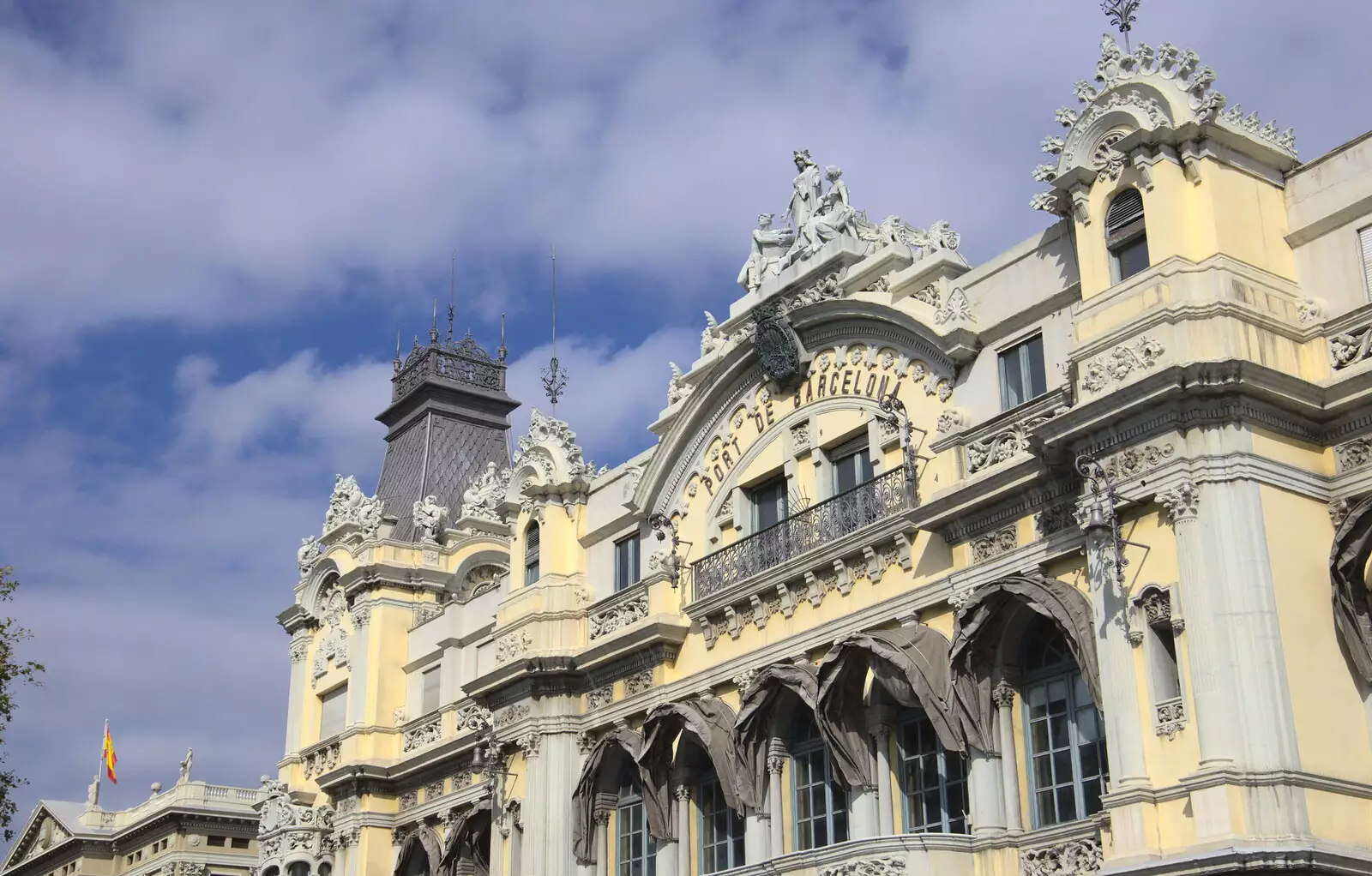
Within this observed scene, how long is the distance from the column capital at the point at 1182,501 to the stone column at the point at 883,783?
602cm

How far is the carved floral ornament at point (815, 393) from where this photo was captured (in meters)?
25.2

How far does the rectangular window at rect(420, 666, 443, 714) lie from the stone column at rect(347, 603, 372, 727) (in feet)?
4.29

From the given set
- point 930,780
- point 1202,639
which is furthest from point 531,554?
point 1202,639

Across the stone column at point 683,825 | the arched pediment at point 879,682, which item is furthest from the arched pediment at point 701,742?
the arched pediment at point 879,682

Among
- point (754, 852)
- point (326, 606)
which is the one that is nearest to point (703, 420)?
point (754, 852)

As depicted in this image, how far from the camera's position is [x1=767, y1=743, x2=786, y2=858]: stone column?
2494cm

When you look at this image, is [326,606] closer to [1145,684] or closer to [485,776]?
[485,776]

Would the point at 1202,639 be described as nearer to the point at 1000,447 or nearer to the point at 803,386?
the point at 1000,447

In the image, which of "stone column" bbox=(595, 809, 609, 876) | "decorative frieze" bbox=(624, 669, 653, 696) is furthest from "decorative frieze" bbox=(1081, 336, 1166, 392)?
"stone column" bbox=(595, 809, 609, 876)

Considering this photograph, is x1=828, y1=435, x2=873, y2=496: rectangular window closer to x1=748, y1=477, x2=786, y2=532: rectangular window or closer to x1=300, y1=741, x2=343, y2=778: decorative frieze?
x1=748, y1=477, x2=786, y2=532: rectangular window

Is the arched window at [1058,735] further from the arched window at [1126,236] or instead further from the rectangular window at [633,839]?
the rectangular window at [633,839]

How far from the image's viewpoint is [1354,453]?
19.7 meters

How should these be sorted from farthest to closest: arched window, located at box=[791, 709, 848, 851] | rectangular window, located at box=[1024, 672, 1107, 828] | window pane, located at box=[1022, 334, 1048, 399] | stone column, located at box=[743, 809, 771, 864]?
stone column, located at box=[743, 809, 771, 864]
arched window, located at box=[791, 709, 848, 851]
window pane, located at box=[1022, 334, 1048, 399]
rectangular window, located at box=[1024, 672, 1107, 828]

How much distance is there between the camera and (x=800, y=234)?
27781 millimetres
